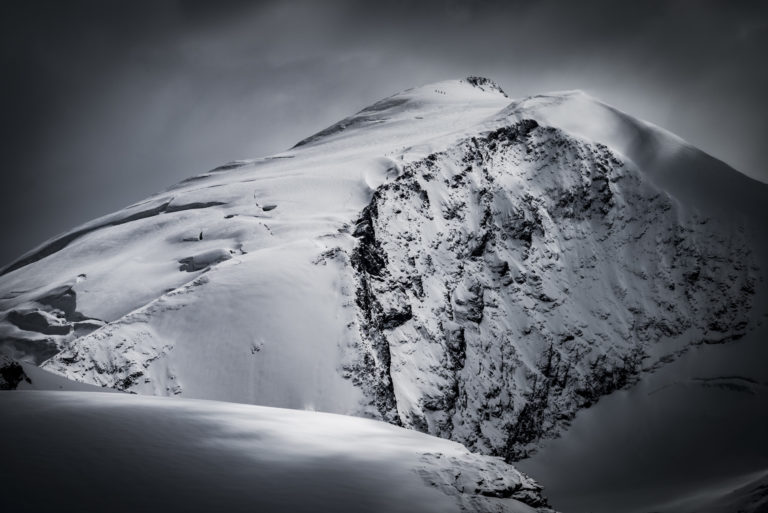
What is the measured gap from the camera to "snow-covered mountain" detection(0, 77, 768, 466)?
5291cm

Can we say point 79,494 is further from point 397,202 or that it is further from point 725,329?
point 725,329

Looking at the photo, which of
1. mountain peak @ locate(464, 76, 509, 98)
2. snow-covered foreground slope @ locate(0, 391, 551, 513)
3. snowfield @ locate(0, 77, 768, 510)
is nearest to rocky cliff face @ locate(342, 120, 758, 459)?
snowfield @ locate(0, 77, 768, 510)

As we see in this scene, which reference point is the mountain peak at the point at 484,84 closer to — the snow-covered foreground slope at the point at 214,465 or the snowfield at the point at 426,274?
the snowfield at the point at 426,274

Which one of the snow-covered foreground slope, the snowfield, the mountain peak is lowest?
the snow-covered foreground slope

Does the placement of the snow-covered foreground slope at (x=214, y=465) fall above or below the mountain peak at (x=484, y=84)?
below

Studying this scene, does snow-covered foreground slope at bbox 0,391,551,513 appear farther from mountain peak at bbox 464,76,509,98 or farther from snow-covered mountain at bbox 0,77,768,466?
mountain peak at bbox 464,76,509,98

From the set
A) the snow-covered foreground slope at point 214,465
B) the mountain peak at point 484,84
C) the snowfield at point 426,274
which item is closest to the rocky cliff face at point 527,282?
the snowfield at point 426,274

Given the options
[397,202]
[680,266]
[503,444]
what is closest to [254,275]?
[397,202]

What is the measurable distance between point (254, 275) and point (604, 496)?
5667 centimetres

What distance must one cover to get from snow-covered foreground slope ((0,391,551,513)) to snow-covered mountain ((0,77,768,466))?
116ft

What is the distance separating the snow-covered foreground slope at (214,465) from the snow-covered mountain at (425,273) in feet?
116

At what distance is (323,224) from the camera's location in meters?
69.9

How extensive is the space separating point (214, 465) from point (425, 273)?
2840 inches

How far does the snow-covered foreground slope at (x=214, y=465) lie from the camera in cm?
959
